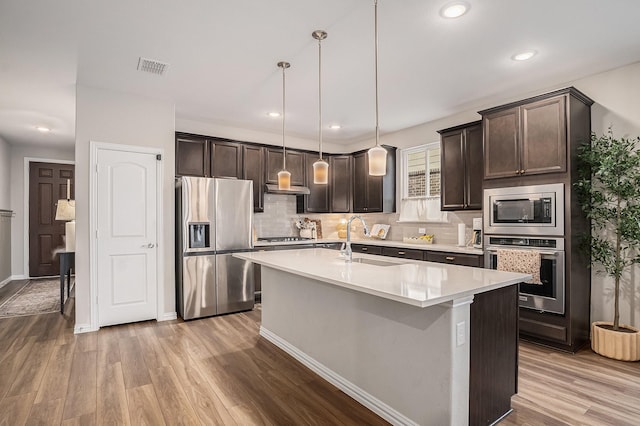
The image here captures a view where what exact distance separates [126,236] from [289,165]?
2740 millimetres

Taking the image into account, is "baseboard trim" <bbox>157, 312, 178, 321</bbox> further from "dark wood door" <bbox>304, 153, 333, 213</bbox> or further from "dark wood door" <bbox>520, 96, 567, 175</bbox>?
"dark wood door" <bbox>520, 96, 567, 175</bbox>

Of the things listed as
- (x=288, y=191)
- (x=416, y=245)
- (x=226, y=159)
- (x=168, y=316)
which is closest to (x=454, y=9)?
(x=416, y=245)

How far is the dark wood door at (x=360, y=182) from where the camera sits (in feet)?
19.4

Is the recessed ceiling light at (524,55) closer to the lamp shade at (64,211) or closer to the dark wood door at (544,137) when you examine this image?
the dark wood door at (544,137)

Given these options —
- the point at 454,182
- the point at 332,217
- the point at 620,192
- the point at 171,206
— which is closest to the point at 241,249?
the point at 171,206

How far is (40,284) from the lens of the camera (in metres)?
6.40

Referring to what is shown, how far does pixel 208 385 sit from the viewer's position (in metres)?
2.61

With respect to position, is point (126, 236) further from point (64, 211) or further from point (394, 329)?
point (394, 329)

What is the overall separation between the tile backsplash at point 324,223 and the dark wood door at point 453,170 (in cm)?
46

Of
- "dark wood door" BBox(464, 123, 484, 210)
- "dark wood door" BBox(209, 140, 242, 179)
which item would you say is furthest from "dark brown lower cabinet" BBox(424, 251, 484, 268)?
"dark wood door" BBox(209, 140, 242, 179)

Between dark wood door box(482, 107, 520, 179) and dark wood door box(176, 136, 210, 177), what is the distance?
373 cm

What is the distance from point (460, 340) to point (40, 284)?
7535mm

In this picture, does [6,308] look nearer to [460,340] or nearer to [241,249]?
[241,249]

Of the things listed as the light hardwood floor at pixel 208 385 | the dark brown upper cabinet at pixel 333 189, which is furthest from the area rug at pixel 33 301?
the dark brown upper cabinet at pixel 333 189
